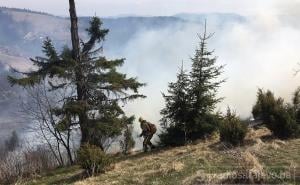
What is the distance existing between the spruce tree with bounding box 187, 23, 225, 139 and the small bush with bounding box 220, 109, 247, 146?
3.75 metres

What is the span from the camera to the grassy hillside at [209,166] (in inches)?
460

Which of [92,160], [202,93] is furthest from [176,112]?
[92,160]

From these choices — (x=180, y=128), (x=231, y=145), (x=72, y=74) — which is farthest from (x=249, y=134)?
(x=72, y=74)

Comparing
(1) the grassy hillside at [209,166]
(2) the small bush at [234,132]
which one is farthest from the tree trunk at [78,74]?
(2) the small bush at [234,132]

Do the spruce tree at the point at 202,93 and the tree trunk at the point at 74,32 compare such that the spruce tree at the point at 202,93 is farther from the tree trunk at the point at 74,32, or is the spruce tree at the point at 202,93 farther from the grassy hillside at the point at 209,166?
the tree trunk at the point at 74,32

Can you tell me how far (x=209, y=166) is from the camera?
14281 millimetres

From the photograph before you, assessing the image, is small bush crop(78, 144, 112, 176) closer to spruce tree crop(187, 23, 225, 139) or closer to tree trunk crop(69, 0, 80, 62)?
spruce tree crop(187, 23, 225, 139)

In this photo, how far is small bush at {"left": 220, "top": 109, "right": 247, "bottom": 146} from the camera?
695 inches

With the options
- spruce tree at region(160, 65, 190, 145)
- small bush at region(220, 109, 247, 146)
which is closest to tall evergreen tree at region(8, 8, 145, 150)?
spruce tree at region(160, 65, 190, 145)

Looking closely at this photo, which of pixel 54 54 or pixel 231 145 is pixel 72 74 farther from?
pixel 231 145

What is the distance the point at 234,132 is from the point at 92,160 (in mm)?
4925

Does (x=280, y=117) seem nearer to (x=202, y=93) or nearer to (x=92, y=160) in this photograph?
(x=202, y=93)

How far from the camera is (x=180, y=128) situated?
2212 cm

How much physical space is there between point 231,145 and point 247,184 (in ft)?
21.3
